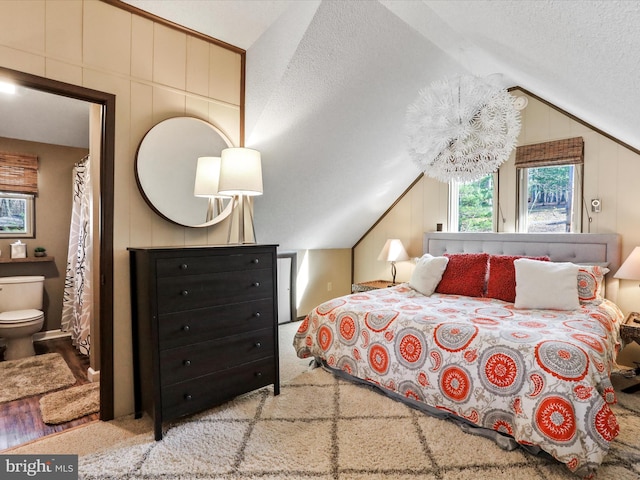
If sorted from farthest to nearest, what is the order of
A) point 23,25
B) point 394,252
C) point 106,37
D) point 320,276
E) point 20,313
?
point 320,276, point 394,252, point 20,313, point 106,37, point 23,25

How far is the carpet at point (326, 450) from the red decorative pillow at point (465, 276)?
124 centimetres

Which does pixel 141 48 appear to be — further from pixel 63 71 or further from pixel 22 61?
pixel 22 61

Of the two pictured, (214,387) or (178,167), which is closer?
(214,387)

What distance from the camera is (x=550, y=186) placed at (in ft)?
12.0

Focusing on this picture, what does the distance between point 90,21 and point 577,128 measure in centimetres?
402

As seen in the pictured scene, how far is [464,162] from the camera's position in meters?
2.40

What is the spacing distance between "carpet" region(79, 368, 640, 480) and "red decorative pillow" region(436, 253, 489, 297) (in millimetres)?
1242

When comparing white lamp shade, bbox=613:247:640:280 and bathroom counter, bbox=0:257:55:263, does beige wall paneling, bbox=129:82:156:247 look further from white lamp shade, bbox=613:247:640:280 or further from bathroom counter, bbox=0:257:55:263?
white lamp shade, bbox=613:247:640:280

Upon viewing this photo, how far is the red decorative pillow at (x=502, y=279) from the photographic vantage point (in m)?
3.03

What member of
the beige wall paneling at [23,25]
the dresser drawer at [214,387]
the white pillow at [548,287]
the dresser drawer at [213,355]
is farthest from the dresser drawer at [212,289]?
the white pillow at [548,287]

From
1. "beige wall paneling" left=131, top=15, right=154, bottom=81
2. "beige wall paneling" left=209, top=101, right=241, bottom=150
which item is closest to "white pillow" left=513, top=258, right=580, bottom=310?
"beige wall paneling" left=209, top=101, right=241, bottom=150

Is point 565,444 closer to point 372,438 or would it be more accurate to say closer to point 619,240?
point 372,438

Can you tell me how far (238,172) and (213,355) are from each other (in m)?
1.18

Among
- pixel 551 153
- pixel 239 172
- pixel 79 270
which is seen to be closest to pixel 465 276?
pixel 551 153
